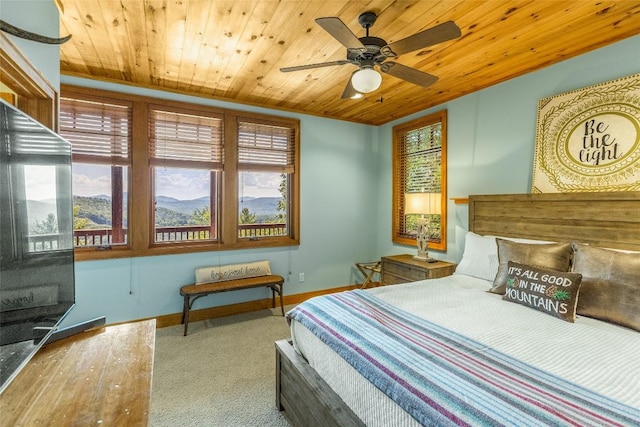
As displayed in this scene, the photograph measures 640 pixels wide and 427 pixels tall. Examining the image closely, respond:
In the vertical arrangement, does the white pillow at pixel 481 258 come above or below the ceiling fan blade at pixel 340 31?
below

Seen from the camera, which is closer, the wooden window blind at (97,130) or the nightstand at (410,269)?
the wooden window blind at (97,130)

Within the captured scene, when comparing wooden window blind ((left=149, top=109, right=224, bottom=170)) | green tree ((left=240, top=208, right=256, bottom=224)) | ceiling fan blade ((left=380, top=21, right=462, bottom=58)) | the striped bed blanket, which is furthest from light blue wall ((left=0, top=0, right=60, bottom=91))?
green tree ((left=240, top=208, right=256, bottom=224))

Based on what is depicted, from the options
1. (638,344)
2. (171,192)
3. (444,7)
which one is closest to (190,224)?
(171,192)

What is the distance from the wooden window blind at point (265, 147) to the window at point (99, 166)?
1.21 meters

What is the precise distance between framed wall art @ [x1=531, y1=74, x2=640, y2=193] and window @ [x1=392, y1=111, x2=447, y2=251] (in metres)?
1.07

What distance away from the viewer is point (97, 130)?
304 centimetres

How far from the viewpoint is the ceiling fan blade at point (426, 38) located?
1608mm

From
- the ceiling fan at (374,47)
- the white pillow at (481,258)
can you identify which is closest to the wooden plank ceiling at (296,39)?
the ceiling fan at (374,47)

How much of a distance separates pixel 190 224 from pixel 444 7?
317cm

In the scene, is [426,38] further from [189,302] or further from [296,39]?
[189,302]

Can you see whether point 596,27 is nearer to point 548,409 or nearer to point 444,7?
point 444,7

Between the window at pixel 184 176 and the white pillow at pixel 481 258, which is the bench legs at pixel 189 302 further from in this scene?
the white pillow at pixel 481 258

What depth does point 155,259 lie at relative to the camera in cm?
329

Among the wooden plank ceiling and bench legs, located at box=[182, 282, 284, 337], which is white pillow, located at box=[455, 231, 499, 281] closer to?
the wooden plank ceiling
